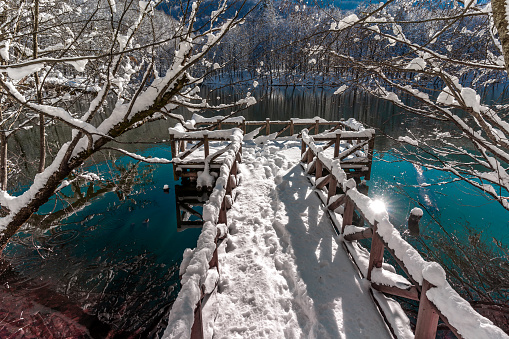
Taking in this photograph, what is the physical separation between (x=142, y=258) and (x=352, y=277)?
18.3 ft

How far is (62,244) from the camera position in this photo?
287 inches

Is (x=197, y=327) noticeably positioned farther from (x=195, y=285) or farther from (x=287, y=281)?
(x=287, y=281)

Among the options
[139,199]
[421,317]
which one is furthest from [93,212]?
[421,317]

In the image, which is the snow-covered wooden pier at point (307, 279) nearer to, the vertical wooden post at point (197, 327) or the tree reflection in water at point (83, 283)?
the vertical wooden post at point (197, 327)

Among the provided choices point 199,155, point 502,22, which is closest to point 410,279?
point 502,22

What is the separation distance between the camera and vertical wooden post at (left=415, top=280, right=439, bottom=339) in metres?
2.16

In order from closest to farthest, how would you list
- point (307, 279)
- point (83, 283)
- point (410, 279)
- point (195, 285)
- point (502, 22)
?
point (502, 22), point (195, 285), point (410, 279), point (307, 279), point (83, 283)

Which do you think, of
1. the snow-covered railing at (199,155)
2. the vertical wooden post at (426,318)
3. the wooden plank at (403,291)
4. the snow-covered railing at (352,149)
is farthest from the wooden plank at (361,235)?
the snow-covered railing at (199,155)

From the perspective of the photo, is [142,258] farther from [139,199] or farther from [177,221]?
[139,199]

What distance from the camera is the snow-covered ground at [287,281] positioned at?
2.73 m

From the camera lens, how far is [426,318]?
2213 mm

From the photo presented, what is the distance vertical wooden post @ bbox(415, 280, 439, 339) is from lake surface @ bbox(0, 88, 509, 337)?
1690 millimetres

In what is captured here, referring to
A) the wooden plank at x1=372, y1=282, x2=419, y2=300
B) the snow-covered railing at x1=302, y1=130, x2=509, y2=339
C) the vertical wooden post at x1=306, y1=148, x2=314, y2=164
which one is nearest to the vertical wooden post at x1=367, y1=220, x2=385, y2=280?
the snow-covered railing at x1=302, y1=130, x2=509, y2=339

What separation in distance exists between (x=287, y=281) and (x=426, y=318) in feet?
5.37
